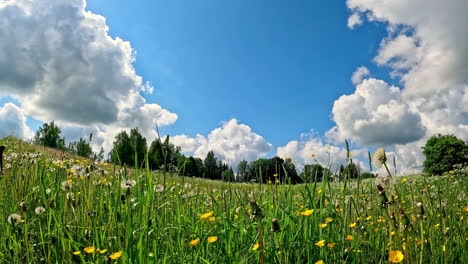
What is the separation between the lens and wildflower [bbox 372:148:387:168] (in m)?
1.80

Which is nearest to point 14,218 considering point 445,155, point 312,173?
point 312,173

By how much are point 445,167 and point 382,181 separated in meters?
33.9

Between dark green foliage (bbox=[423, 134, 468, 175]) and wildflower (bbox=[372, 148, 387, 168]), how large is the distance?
3317 cm

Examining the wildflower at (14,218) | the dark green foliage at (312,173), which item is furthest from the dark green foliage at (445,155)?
the wildflower at (14,218)

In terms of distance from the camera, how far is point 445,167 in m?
29.7

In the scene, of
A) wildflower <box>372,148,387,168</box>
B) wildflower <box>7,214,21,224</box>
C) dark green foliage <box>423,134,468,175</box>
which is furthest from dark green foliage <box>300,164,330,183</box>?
dark green foliage <box>423,134,468,175</box>

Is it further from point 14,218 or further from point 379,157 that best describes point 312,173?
point 14,218

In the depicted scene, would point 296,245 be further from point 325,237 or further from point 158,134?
point 158,134

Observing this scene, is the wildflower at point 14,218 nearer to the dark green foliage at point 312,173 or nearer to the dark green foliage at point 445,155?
the dark green foliage at point 312,173

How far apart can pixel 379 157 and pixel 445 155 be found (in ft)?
114

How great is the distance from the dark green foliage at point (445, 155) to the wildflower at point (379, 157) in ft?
109

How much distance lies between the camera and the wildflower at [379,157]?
180 centimetres

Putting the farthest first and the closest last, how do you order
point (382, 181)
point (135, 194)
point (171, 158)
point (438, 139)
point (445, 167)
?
1. point (438, 139)
2. point (445, 167)
3. point (135, 194)
4. point (171, 158)
5. point (382, 181)

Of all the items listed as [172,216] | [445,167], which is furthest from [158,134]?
[445,167]
